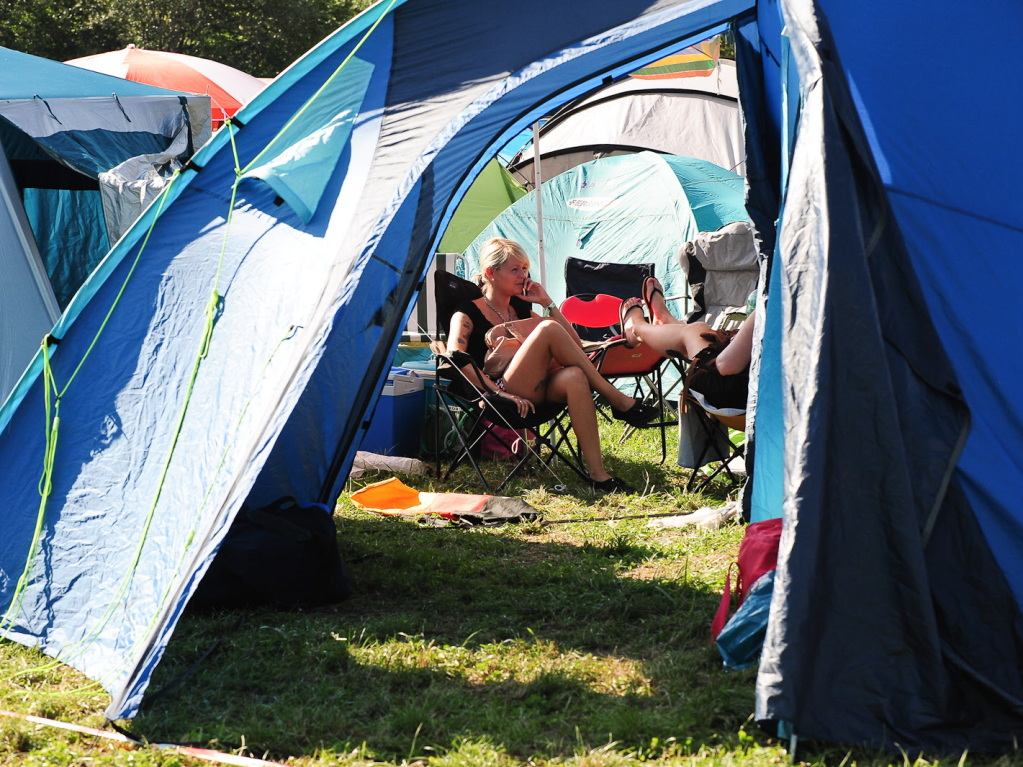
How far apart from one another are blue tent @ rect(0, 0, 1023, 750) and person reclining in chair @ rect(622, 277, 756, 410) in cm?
83

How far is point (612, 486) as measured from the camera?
4891 mm

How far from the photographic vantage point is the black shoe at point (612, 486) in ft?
16.0

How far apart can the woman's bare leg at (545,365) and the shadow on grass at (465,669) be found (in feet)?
4.28

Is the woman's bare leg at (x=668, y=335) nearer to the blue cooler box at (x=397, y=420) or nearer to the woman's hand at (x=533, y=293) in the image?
the woman's hand at (x=533, y=293)

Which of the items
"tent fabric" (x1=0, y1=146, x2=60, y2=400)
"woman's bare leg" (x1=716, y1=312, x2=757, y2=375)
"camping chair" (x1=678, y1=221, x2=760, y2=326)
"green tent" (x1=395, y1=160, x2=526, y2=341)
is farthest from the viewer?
"green tent" (x1=395, y1=160, x2=526, y2=341)

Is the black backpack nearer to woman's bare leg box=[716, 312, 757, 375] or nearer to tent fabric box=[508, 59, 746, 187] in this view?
woman's bare leg box=[716, 312, 757, 375]

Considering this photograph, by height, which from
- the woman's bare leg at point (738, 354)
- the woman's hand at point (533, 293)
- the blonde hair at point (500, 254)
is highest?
the blonde hair at point (500, 254)

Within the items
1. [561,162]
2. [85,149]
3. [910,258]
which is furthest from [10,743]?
[561,162]

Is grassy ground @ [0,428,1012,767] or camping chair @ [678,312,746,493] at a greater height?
camping chair @ [678,312,746,493]

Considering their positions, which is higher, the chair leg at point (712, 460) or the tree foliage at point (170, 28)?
the tree foliage at point (170, 28)

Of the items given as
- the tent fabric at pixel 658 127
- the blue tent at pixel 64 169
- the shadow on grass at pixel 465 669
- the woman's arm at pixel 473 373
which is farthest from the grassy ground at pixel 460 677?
the tent fabric at pixel 658 127

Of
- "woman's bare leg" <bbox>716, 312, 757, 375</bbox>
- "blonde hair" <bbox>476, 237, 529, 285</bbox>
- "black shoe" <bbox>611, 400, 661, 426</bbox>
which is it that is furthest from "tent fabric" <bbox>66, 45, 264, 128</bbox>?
"woman's bare leg" <bbox>716, 312, 757, 375</bbox>

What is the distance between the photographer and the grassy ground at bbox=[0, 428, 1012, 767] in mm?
2258

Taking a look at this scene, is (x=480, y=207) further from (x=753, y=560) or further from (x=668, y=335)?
(x=753, y=560)
